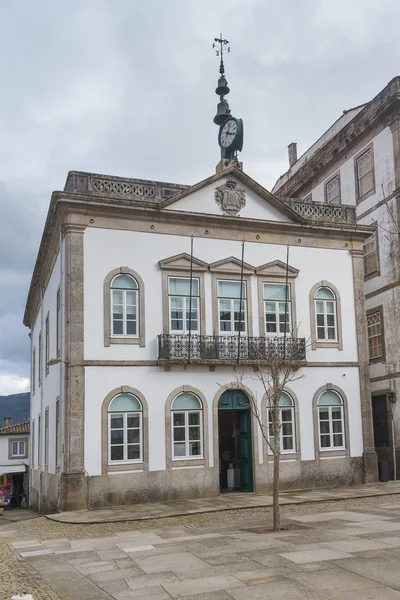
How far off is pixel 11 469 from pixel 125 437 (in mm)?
29996

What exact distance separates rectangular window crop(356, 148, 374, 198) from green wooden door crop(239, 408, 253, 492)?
10113mm

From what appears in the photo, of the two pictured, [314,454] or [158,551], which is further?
[314,454]

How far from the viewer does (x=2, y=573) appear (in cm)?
939

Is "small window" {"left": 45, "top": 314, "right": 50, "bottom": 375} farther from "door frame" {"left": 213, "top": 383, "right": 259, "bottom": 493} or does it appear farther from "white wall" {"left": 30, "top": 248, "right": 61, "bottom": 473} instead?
"door frame" {"left": 213, "top": 383, "right": 259, "bottom": 493}

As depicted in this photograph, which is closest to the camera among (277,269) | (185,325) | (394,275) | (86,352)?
(86,352)

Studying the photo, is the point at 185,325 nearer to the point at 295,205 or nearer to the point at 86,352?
the point at 86,352

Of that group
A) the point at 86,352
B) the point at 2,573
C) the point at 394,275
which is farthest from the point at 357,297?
the point at 2,573

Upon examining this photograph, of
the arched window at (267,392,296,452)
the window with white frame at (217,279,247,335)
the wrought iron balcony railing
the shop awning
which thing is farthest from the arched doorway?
the shop awning

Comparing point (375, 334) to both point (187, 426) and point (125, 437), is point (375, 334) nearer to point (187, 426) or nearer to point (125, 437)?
point (187, 426)

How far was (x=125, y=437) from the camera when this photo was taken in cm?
1770

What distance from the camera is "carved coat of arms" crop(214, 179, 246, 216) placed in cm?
1994

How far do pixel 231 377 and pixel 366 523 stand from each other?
23.5 ft

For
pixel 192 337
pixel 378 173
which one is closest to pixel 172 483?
pixel 192 337

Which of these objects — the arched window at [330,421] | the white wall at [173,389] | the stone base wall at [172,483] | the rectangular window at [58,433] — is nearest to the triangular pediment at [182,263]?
the white wall at [173,389]
